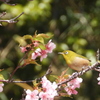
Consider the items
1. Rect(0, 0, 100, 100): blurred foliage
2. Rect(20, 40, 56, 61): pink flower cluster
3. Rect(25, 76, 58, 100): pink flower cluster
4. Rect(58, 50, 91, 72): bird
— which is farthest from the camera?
Rect(0, 0, 100, 100): blurred foliage

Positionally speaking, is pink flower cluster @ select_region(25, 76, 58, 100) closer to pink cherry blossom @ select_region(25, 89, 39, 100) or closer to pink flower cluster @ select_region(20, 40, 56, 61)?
pink cherry blossom @ select_region(25, 89, 39, 100)

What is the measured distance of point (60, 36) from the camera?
378 cm

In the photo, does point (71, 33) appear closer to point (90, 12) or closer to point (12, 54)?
point (90, 12)

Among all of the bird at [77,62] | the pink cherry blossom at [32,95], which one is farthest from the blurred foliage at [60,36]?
the pink cherry blossom at [32,95]

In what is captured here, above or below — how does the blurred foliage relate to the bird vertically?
below

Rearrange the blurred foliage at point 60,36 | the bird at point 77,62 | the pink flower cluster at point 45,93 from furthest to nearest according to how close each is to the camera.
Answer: the blurred foliage at point 60,36 → the bird at point 77,62 → the pink flower cluster at point 45,93

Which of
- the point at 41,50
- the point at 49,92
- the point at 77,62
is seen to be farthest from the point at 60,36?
the point at 49,92

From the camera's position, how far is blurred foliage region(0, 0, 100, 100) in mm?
3520

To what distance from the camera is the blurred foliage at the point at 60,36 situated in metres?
3.52

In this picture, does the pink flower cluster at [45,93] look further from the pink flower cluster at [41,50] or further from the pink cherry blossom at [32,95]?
the pink flower cluster at [41,50]

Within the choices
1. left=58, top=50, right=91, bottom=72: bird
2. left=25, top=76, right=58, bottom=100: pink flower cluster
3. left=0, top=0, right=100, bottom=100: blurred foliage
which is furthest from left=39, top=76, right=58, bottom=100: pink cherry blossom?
left=0, top=0, right=100, bottom=100: blurred foliage

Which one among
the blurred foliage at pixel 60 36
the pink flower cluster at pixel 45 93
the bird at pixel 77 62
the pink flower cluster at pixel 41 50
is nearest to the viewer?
the pink flower cluster at pixel 45 93

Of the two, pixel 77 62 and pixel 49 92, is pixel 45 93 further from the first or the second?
pixel 77 62

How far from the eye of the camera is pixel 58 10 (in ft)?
12.9
